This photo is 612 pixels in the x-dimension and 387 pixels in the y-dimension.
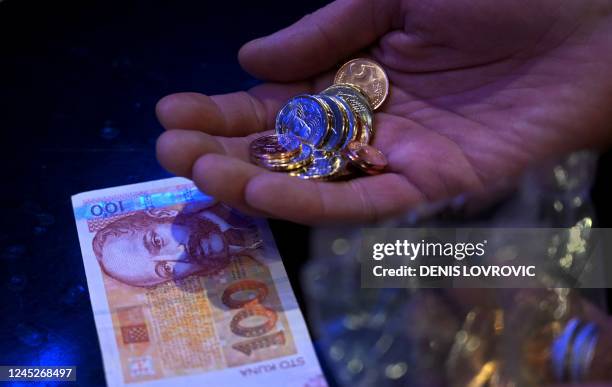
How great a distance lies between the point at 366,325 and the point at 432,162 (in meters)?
0.40

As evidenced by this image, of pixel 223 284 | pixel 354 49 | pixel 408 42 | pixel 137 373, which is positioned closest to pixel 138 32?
pixel 354 49

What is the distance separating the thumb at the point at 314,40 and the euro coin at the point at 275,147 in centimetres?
18

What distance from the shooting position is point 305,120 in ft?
4.56

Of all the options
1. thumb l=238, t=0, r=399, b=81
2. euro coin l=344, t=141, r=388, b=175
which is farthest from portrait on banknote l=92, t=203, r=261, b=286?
thumb l=238, t=0, r=399, b=81

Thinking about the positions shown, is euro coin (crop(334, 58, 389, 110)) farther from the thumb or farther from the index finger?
the index finger

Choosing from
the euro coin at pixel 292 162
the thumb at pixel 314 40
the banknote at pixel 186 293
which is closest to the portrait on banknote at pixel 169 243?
the banknote at pixel 186 293

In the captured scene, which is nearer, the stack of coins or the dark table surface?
the dark table surface

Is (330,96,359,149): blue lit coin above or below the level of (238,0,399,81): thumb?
below

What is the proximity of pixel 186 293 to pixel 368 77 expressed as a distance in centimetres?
64

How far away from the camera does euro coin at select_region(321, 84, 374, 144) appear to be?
140 cm

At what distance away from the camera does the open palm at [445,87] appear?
1.28 metres

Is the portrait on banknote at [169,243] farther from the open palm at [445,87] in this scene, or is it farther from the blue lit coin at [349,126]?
the blue lit coin at [349,126]

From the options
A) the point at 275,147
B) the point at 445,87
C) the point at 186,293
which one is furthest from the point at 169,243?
the point at 445,87

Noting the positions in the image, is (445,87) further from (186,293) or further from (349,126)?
(186,293)
